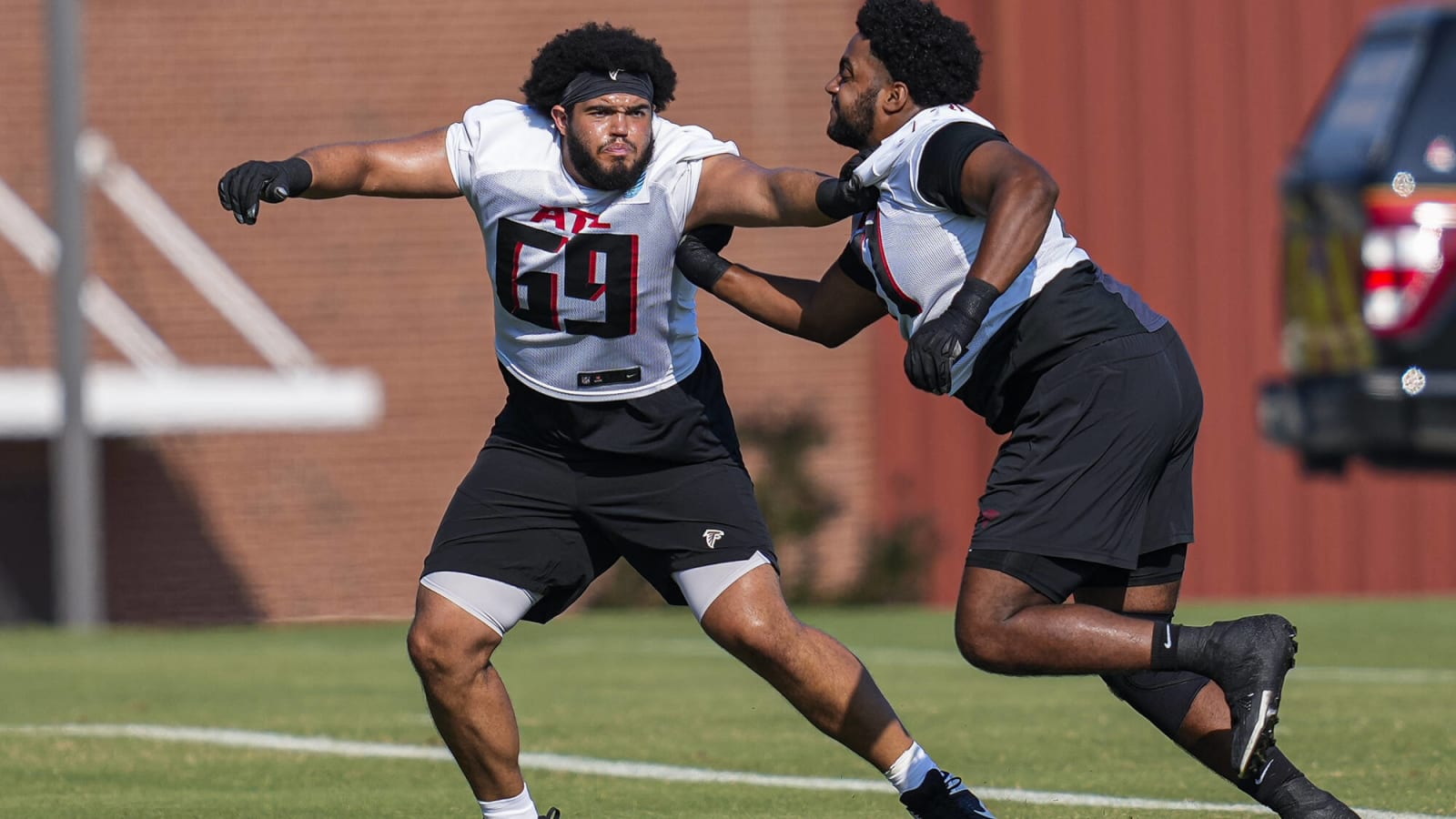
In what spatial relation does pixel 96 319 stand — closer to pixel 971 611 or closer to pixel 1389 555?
pixel 1389 555

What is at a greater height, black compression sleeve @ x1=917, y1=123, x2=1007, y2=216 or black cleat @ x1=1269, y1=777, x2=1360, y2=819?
black compression sleeve @ x1=917, y1=123, x2=1007, y2=216

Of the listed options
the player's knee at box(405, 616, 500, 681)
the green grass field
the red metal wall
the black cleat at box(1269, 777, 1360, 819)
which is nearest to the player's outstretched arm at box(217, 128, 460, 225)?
the player's knee at box(405, 616, 500, 681)

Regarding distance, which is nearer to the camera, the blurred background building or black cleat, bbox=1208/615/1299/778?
black cleat, bbox=1208/615/1299/778

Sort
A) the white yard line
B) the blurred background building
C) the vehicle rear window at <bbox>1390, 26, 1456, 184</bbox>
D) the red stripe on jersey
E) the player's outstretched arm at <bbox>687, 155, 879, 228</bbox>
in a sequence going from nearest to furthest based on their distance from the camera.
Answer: the red stripe on jersey
the player's outstretched arm at <bbox>687, 155, 879, 228</bbox>
the white yard line
the vehicle rear window at <bbox>1390, 26, 1456, 184</bbox>
the blurred background building

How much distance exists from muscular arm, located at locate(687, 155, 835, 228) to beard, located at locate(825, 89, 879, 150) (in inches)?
4.9

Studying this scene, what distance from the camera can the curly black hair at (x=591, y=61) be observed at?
5930 mm

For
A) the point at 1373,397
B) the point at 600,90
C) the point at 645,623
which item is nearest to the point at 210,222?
the point at 645,623

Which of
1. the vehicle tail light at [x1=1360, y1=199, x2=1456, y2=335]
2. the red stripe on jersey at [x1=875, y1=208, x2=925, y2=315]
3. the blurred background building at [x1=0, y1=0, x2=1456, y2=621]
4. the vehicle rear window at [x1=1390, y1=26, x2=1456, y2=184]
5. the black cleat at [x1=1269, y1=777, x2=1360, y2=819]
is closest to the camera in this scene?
the black cleat at [x1=1269, y1=777, x2=1360, y2=819]

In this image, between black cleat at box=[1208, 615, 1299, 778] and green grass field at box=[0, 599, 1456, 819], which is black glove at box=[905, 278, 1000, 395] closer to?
black cleat at box=[1208, 615, 1299, 778]

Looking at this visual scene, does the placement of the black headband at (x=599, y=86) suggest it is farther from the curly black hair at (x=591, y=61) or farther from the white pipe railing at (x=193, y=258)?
the white pipe railing at (x=193, y=258)

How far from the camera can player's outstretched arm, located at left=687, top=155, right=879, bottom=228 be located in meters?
5.54

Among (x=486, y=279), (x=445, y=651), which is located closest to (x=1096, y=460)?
(x=445, y=651)

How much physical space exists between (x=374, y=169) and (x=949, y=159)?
165cm

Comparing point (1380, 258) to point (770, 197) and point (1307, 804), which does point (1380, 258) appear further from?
point (1307, 804)
